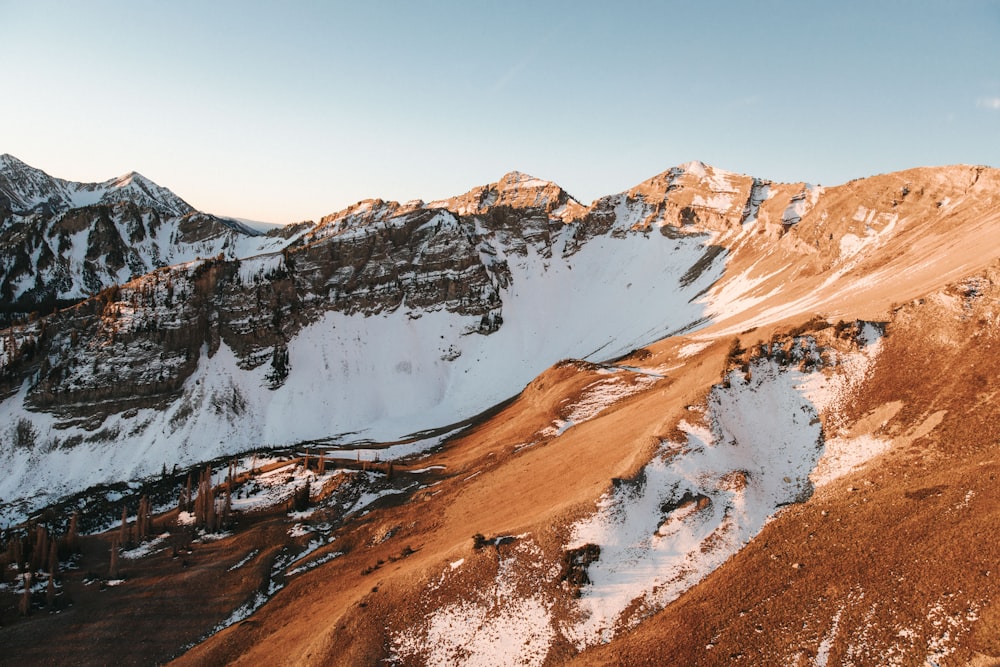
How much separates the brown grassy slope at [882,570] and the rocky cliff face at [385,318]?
62.1 meters

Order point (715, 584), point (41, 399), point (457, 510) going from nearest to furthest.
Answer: point (715, 584) → point (457, 510) → point (41, 399)

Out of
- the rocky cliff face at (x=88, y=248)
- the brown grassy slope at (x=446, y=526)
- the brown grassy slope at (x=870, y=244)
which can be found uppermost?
the rocky cliff face at (x=88, y=248)

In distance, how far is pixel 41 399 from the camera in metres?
83.1

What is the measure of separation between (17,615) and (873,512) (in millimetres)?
53213

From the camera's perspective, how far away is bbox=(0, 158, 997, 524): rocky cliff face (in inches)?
3280

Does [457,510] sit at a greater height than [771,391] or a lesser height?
lesser

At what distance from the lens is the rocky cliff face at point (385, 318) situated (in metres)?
83.3

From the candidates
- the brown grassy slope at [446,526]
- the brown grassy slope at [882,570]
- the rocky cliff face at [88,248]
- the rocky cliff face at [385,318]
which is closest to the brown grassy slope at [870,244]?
the rocky cliff face at [385,318]

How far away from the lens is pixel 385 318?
109625 mm

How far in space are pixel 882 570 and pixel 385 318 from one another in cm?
9566

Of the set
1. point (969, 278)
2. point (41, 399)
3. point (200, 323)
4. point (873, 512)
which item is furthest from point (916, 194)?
point (41, 399)

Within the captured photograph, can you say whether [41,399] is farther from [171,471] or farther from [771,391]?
[771,391]

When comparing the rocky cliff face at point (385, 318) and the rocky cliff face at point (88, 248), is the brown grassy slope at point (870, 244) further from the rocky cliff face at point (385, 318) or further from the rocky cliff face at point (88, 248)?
the rocky cliff face at point (88, 248)

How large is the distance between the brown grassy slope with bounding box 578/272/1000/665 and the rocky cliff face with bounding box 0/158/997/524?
6213 cm
